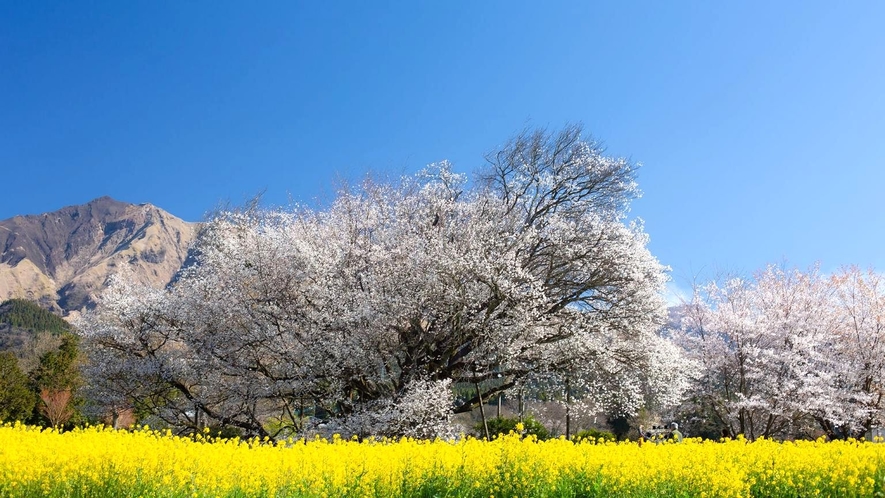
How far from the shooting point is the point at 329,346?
15352 mm

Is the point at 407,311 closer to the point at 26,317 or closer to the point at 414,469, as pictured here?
the point at 414,469

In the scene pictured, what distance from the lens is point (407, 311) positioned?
Result: 15.4 meters

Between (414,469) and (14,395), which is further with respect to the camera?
(14,395)

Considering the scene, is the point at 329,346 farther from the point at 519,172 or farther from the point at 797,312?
the point at 797,312

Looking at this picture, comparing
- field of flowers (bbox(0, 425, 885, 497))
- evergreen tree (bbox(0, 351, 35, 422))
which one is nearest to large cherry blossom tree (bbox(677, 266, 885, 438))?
field of flowers (bbox(0, 425, 885, 497))

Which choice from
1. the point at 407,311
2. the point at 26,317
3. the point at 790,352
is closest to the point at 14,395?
A: the point at 407,311

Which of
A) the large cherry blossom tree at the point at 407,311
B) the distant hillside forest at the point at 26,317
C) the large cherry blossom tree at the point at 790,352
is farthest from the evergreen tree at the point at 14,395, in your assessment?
the distant hillside forest at the point at 26,317

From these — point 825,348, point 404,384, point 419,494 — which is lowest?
point 419,494

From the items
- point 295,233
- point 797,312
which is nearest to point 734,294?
point 797,312

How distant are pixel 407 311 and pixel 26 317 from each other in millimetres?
163333

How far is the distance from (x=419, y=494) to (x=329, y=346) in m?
9.30

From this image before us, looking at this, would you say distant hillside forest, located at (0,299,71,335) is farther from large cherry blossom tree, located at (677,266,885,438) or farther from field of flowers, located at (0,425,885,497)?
field of flowers, located at (0,425,885,497)

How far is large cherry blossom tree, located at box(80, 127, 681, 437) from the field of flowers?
771 centimetres

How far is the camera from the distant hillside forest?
457ft
